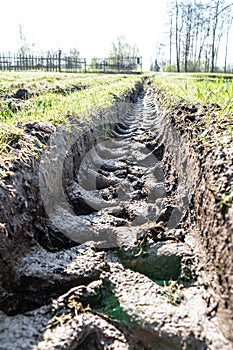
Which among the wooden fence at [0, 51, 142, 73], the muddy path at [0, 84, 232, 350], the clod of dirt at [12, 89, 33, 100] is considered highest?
the wooden fence at [0, 51, 142, 73]

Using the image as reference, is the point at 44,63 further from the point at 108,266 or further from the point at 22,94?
the point at 108,266

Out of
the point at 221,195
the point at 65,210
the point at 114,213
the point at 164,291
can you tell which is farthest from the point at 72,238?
the point at 221,195

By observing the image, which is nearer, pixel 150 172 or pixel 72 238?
pixel 72 238

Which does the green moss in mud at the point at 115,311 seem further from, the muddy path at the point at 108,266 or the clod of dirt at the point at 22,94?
the clod of dirt at the point at 22,94

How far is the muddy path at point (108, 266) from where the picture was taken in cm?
166

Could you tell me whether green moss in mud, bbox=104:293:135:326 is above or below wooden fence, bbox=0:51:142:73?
below

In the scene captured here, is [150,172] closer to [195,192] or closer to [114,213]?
[114,213]

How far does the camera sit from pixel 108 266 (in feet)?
7.26

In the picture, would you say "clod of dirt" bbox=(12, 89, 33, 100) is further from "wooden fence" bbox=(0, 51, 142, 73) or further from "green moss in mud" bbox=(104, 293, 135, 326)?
"wooden fence" bbox=(0, 51, 142, 73)

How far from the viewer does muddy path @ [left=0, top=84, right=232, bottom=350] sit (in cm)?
166

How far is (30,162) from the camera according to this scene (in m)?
2.53

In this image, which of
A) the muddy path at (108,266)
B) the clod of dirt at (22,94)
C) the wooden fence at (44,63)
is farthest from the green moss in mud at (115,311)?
the wooden fence at (44,63)

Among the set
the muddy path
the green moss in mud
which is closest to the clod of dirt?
the muddy path

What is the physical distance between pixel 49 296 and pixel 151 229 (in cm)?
93
